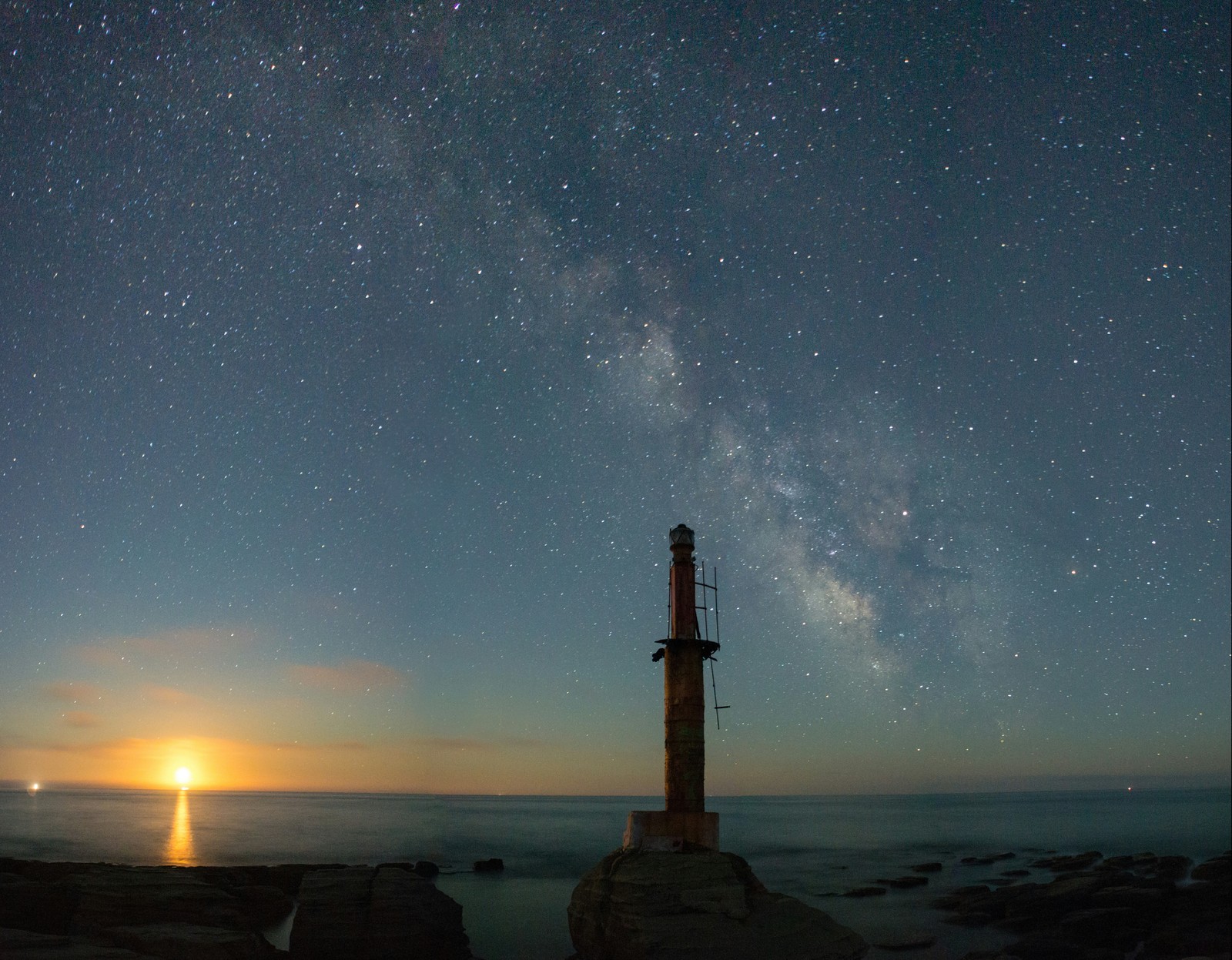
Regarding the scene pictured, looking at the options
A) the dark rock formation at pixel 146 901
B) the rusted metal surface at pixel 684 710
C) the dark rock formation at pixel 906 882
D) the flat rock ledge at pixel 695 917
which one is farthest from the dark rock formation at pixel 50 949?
the dark rock formation at pixel 906 882

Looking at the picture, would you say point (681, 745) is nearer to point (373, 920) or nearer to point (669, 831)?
point (669, 831)

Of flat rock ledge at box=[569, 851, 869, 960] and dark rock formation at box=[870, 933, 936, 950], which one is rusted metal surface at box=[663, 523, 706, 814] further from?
dark rock formation at box=[870, 933, 936, 950]

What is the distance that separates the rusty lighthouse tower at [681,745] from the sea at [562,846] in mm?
9031

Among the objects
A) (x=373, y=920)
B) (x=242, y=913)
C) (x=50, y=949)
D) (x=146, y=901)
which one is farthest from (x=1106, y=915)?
(x=50, y=949)

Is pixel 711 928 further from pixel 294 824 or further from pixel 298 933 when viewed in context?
pixel 294 824

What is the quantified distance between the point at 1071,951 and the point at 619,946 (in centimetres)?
1406

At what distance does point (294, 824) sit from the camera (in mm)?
113250

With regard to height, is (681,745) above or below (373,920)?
above

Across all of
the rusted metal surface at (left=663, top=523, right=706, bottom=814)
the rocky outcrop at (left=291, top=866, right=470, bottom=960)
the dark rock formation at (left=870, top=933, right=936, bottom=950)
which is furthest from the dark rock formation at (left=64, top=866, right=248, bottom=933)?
the dark rock formation at (left=870, top=933, right=936, bottom=950)

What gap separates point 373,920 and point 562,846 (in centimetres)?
6629

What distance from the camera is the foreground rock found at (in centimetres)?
2295

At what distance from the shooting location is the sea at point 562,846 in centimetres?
3359

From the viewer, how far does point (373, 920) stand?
20.8 metres

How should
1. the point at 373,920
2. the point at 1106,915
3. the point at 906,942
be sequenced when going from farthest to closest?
the point at 906,942, the point at 1106,915, the point at 373,920
